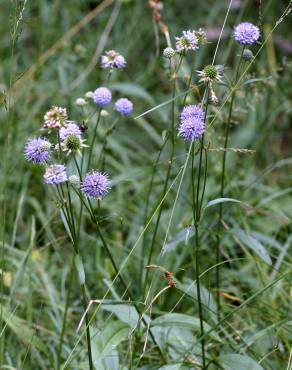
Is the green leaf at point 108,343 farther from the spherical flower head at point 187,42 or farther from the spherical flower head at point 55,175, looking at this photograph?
the spherical flower head at point 187,42

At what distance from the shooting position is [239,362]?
56.3 inches

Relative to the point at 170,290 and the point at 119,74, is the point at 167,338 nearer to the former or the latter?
the point at 170,290

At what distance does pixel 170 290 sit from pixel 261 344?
1.39 feet

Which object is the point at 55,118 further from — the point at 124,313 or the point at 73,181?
the point at 124,313

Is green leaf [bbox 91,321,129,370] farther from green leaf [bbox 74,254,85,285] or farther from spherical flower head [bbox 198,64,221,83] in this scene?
spherical flower head [bbox 198,64,221,83]

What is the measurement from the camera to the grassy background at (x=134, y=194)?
174 centimetres

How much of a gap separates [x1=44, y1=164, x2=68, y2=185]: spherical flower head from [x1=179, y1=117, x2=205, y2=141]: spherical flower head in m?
0.25

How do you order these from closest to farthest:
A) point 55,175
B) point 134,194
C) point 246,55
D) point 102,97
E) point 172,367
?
point 55,175
point 172,367
point 246,55
point 102,97
point 134,194

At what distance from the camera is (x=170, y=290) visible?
212 cm

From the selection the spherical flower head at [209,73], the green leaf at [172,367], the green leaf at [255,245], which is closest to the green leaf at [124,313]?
the green leaf at [172,367]

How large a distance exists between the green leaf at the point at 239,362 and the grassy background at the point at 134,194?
66 millimetres

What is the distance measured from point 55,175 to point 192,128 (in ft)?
0.94

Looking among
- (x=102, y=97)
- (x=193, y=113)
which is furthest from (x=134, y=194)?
(x=193, y=113)

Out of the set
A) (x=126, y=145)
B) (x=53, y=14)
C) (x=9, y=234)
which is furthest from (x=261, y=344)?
(x=53, y=14)
